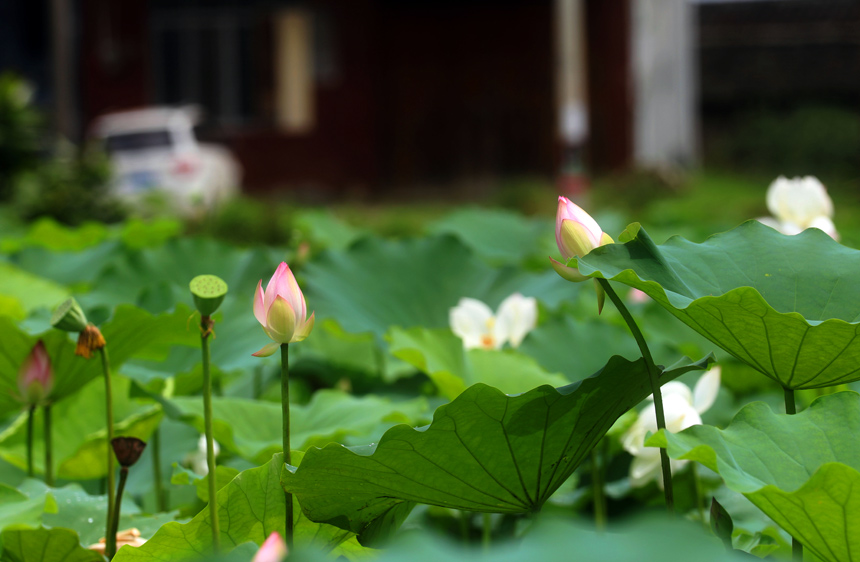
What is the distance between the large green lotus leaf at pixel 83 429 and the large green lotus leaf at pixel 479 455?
18.0 inches

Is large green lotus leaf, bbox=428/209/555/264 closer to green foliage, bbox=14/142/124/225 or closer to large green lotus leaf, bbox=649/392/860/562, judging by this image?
large green lotus leaf, bbox=649/392/860/562

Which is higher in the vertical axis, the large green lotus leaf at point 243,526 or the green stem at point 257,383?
the large green lotus leaf at point 243,526

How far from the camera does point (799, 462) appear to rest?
70 centimetres

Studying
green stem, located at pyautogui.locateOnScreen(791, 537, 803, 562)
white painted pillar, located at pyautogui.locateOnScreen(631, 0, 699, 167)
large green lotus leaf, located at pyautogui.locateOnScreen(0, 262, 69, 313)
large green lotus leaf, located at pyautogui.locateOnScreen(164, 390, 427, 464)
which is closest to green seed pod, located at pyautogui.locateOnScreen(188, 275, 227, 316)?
large green lotus leaf, located at pyautogui.locateOnScreen(164, 390, 427, 464)

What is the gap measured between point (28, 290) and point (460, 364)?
88 centimetres

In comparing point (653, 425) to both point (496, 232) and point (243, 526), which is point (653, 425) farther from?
point (496, 232)

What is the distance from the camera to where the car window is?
27.4ft

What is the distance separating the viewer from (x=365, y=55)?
9.56 meters

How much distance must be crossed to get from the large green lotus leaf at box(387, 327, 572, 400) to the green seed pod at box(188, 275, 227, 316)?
48 cm

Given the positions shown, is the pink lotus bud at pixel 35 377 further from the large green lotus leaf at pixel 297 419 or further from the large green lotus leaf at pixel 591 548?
the large green lotus leaf at pixel 591 548

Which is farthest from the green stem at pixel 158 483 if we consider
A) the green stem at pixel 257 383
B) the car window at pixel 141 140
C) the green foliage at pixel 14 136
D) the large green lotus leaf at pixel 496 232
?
the car window at pixel 141 140

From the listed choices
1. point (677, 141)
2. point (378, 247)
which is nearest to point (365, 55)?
point (677, 141)

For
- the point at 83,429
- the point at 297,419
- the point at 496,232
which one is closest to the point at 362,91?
the point at 496,232

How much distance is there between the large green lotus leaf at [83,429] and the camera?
3.67 feet
